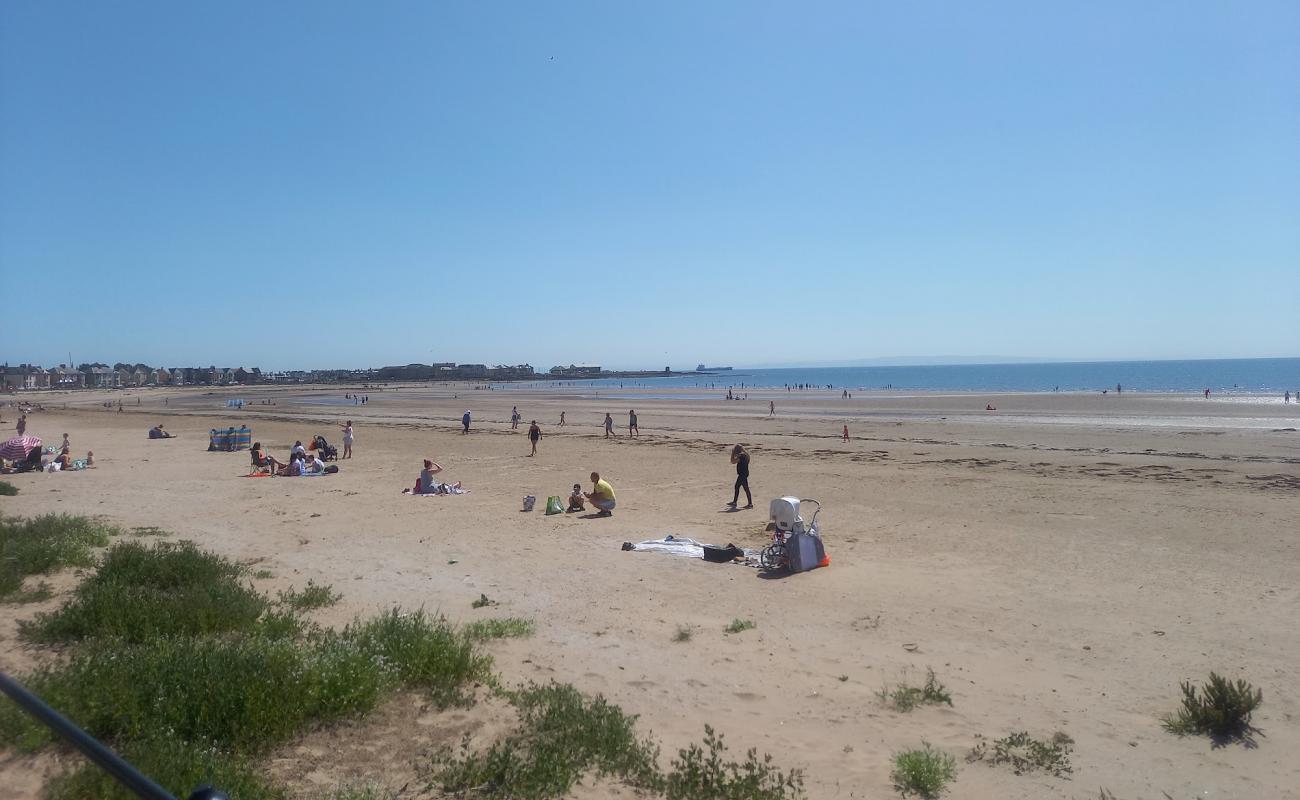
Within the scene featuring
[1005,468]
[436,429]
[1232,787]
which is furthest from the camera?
[436,429]

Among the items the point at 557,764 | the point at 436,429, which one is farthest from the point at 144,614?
the point at 436,429

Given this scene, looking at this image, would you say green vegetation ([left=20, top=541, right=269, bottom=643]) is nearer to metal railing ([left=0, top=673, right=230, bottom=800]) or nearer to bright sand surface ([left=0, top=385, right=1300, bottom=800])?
bright sand surface ([left=0, top=385, right=1300, bottom=800])

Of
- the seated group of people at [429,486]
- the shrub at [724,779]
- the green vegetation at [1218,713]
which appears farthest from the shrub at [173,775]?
the seated group of people at [429,486]

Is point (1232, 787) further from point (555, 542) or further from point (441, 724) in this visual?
point (555, 542)

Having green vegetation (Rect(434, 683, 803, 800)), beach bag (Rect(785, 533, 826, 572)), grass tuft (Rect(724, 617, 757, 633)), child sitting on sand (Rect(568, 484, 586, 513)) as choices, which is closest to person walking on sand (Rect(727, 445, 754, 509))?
child sitting on sand (Rect(568, 484, 586, 513))

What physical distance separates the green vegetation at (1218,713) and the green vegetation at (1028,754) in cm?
98

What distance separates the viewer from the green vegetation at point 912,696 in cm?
616

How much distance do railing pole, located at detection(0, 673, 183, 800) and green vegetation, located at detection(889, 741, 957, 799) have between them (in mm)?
4527

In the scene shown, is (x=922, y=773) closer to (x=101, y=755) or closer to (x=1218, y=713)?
(x=1218, y=713)

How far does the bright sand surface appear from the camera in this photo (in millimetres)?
5418

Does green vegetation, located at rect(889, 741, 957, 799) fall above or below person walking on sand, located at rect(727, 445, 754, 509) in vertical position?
below

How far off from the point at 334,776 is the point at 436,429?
1400 inches

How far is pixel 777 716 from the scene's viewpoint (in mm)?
5969

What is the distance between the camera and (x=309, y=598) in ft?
27.0
